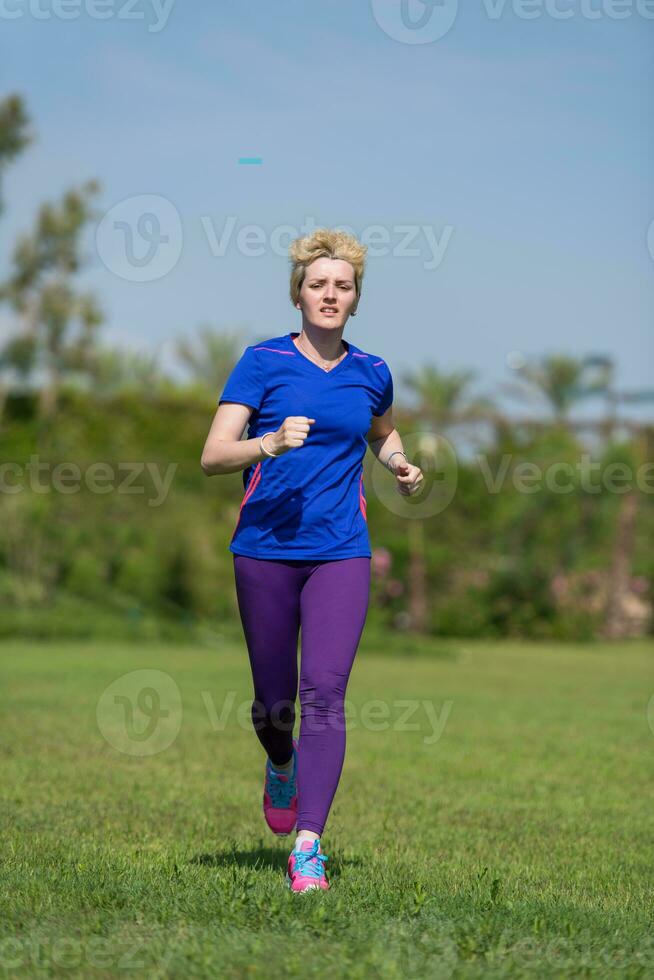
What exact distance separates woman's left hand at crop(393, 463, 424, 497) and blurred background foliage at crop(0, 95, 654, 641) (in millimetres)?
15294

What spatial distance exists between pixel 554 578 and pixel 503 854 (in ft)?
63.1

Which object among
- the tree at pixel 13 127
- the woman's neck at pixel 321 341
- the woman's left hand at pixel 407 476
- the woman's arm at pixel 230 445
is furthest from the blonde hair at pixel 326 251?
the tree at pixel 13 127

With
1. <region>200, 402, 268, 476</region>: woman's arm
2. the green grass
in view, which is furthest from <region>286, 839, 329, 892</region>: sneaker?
<region>200, 402, 268, 476</region>: woman's arm

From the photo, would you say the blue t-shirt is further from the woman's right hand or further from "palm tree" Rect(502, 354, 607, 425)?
"palm tree" Rect(502, 354, 607, 425)

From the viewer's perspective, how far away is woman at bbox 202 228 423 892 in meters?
4.73

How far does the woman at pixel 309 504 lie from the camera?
4730 millimetres

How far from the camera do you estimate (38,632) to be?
1977 centimetres

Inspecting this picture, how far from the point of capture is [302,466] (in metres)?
4.84

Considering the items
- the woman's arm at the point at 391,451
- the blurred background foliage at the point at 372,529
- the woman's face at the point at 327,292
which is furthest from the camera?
the blurred background foliage at the point at 372,529

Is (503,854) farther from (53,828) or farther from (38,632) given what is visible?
(38,632)

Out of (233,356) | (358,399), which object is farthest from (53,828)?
(233,356)

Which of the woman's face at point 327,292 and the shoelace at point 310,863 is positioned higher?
the woman's face at point 327,292

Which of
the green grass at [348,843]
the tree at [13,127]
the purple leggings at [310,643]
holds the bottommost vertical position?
the green grass at [348,843]

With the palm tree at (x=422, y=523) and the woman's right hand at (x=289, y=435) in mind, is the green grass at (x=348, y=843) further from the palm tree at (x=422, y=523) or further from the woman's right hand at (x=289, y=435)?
the palm tree at (x=422, y=523)
